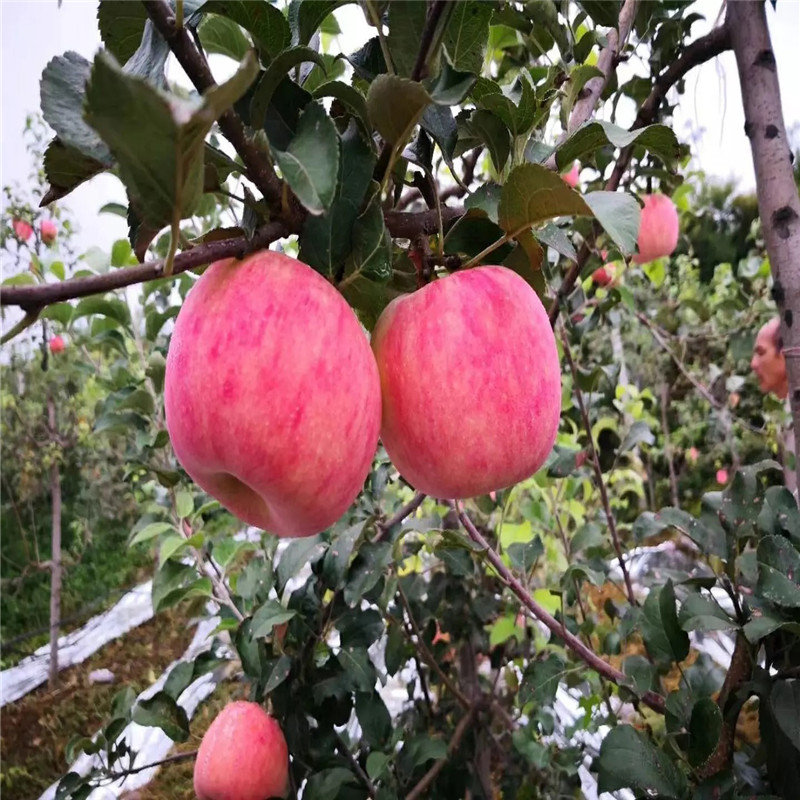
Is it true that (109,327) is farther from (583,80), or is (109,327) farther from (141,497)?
(583,80)

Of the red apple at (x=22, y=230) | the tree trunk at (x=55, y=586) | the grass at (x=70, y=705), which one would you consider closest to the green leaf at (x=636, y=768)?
the grass at (x=70, y=705)

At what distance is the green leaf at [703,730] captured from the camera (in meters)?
0.53

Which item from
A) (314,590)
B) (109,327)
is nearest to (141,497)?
(109,327)

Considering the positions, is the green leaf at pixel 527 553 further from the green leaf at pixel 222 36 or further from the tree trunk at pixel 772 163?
the green leaf at pixel 222 36

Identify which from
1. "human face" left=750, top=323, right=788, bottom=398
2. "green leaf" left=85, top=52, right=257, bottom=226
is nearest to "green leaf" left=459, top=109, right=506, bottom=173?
"green leaf" left=85, top=52, right=257, bottom=226

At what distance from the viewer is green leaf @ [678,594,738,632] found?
0.56 metres

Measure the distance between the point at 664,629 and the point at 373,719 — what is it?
0.39m

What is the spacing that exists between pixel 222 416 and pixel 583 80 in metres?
0.43

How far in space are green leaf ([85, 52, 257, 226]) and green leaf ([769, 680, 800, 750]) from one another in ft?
1.90

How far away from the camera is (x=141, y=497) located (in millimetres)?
1537

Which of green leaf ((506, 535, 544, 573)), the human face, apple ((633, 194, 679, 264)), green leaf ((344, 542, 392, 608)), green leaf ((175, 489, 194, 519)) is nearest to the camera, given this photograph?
green leaf ((344, 542, 392, 608))

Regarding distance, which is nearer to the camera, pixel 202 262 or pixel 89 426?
pixel 202 262

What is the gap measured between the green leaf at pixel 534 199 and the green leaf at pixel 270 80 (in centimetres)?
13

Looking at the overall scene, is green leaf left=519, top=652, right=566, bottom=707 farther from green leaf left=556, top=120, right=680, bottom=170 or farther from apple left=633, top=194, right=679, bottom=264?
apple left=633, top=194, right=679, bottom=264
